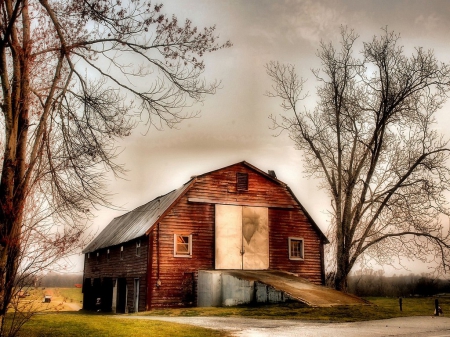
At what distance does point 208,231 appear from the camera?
2547 centimetres

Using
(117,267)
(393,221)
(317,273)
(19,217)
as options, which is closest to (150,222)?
(117,267)

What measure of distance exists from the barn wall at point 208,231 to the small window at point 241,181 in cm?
20

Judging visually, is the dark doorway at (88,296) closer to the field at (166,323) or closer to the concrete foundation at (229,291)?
the concrete foundation at (229,291)

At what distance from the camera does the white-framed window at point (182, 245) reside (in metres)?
24.4

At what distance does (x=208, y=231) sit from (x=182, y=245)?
1.68m

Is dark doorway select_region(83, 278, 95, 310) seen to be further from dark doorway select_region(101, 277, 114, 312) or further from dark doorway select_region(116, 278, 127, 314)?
dark doorway select_region(116, 278, 127, 314)

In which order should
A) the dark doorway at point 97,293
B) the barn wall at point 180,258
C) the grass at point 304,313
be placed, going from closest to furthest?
1. the grass at point 304,313
2. the barn wall at point 180,258
3. the dark doorway at point 97,293

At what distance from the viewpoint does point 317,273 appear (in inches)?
1104

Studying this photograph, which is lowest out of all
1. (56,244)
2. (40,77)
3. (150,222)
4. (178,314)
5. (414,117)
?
(178,314)

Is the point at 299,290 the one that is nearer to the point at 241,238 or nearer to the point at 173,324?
the point at 241,238

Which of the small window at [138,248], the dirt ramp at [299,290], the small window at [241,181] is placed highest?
the small window at [241,181]

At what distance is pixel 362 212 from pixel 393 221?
1.73m

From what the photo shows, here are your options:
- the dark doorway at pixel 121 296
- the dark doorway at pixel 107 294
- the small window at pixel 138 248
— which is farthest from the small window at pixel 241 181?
the dark doorway at pixel 107 294

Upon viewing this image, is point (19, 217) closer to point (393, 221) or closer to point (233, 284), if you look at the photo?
point (233, 284)
